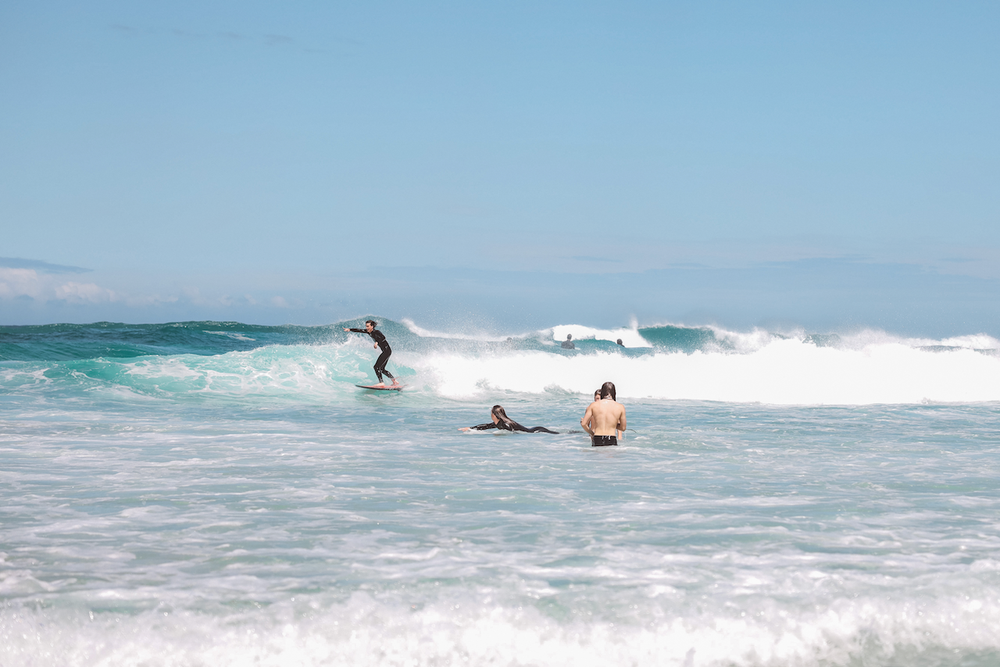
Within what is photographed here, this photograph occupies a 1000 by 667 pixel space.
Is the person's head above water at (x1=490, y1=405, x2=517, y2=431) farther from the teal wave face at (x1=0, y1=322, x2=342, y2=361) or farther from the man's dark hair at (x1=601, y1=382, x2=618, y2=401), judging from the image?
the teal wave face at (x1=0, y1=322, x2=342, y2=361)

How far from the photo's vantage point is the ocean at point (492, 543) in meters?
4.33

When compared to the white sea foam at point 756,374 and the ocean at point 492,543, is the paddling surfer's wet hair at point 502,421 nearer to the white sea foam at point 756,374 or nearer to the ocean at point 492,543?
the ocean at point 492,543

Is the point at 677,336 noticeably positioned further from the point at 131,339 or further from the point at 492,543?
the point at 492,543

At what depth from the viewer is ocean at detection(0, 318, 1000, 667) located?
4.33m

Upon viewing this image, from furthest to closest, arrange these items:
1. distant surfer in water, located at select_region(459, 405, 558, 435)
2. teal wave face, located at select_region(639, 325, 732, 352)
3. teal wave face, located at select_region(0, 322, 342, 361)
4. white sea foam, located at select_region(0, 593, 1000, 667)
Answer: teal wave face, located at select_region(639, 325, 732, 352) < teal wave face, located at select_region(0, 322, 342, 361) < distant surfer in water, located at select_region(459, 405, 558, 435) < white sea foam, located at select_region(0, 593, 1000, 667)

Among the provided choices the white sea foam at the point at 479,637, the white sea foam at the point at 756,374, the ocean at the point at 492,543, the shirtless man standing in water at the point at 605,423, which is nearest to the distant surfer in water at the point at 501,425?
the ocean at the point at 492,543

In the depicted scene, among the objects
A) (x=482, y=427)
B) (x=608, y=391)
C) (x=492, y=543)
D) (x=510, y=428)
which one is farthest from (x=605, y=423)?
(x=492, y=543)

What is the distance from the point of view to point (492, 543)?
588cm

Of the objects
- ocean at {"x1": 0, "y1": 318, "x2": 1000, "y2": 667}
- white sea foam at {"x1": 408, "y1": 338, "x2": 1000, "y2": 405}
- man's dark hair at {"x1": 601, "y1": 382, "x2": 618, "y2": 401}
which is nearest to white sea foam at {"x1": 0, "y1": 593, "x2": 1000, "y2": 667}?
ocean at {"x1": 0, "y1": 318, "x2": 1000, "y2": 667}

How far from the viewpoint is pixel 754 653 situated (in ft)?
14.2

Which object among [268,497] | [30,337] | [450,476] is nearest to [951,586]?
[450,476]

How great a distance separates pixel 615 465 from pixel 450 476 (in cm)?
225

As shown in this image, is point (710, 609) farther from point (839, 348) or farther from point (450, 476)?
point (839, 348)

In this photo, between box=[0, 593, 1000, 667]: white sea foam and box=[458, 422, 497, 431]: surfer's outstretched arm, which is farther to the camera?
box=[458, 422, 497, 431]: surfer's outstretched arm
